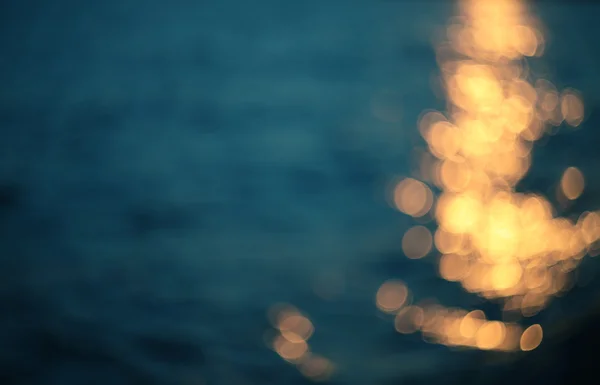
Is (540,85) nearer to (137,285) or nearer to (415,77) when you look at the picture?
(415,77)

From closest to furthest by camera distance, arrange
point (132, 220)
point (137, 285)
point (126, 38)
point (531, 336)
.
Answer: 1. point (531, 336)
2. point (137, 285)
3. point (132, 220)
4. point (126, 38)

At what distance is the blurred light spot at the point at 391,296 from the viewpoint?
6.17ft

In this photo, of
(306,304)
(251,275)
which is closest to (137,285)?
(251,275)

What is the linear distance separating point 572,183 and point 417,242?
0.71 metres

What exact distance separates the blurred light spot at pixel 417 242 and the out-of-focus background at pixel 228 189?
0.03 m

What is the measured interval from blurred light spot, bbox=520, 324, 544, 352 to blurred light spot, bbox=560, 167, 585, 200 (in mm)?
771

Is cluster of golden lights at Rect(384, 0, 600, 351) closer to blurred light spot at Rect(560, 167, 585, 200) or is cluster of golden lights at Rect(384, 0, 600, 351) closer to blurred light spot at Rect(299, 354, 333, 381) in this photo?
blurred light spot at Rect(560, 167, 585, 200)

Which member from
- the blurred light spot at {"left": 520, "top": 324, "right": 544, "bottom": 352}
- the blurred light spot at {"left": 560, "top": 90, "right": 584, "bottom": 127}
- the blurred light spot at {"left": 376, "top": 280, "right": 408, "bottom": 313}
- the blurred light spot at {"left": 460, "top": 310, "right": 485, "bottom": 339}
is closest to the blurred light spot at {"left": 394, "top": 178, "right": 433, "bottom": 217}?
the blurred light spot at {"left": 376, "top": 280, "right": 408, "bottom": 313}

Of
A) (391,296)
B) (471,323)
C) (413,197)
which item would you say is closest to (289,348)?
(391,296)

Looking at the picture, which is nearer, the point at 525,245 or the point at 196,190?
the point at 525,245

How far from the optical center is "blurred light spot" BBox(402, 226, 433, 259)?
6.89 feet

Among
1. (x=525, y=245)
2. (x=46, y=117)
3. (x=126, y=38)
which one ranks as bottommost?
(x=525, y=245)

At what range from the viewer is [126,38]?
3.91 m

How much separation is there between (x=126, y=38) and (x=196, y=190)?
1.78 metres
